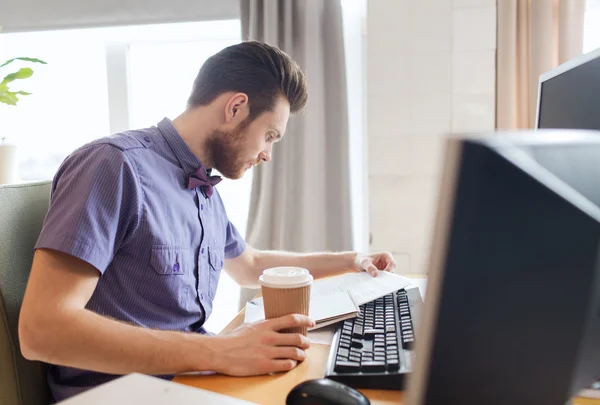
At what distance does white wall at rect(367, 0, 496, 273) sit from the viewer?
1.80 metres

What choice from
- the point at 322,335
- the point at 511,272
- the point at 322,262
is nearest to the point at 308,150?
the point at 322,262

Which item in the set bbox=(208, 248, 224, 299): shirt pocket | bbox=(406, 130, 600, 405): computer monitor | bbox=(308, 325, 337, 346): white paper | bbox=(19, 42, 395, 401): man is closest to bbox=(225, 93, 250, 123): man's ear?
bbox=(19, 42, 395, 401): man

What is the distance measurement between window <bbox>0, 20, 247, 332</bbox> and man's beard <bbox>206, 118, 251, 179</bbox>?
42.8 inches

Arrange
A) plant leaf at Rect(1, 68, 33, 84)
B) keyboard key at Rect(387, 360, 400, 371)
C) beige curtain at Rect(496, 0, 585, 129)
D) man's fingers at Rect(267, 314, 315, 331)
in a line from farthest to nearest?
beige curtain at Rect(496, 0, 585, 129)
plant leaf at Rect(1, 68, 33, 84)
man's fingers at Rect(267, 314, 315, 331)
keyboard key at Rect(387, 360, 400, 371)

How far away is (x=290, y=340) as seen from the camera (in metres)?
0.71

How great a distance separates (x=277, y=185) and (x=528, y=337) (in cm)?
169

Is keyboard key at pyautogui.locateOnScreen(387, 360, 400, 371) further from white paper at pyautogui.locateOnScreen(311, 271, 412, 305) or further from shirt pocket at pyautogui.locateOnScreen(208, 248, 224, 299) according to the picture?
shirt pocket at pyautogui.locateOnScreen(208, 248, 224, 299)

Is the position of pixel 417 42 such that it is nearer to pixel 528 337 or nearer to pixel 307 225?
pixel 307 225

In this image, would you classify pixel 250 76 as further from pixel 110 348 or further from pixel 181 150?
pixel 110 348

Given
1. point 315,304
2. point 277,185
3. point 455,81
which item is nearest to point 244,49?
point 315,304

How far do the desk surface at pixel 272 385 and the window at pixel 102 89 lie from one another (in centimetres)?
160

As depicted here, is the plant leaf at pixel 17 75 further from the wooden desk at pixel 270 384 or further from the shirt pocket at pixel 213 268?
the wooden desk at pixel 270 384

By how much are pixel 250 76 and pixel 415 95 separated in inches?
37.9

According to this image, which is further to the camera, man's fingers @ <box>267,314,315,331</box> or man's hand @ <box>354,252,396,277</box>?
man's hand @ <box>354,252,396,277</box>
